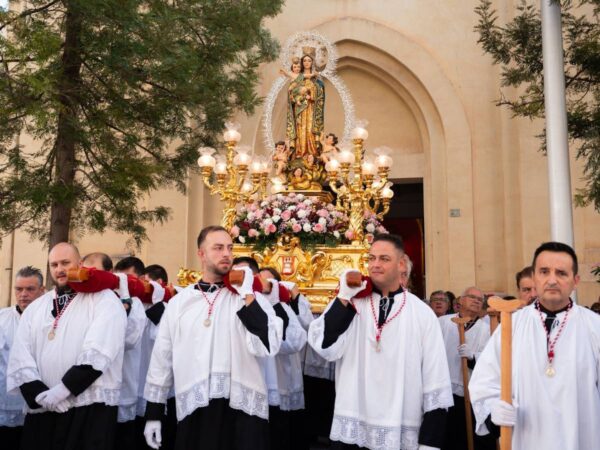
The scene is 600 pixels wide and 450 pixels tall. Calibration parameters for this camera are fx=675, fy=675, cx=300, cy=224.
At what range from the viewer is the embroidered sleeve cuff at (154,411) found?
425cm

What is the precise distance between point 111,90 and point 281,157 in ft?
9.10

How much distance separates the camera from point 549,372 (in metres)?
3.62

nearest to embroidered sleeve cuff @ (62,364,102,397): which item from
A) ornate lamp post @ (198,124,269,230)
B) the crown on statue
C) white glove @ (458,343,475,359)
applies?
white glove @ (458,343,475,359)

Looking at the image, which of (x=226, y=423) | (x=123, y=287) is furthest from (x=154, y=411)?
(x=123, y=287)

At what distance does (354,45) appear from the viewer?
49.2 feet

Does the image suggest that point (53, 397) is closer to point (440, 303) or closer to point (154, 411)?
point (154, 411)

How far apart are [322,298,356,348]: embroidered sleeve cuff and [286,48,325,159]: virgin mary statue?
6.08m

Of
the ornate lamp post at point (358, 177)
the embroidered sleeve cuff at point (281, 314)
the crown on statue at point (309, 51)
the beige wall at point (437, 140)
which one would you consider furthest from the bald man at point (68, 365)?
the beige wall at point (437, 140)

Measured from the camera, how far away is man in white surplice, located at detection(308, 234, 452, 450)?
4.06m

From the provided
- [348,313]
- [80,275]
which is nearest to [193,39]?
[80,275]

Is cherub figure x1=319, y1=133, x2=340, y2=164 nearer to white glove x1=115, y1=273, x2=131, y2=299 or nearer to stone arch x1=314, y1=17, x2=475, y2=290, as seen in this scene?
stone arch x1=314, y1=17, x2=475, y2=290

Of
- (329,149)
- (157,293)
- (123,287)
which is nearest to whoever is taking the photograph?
(123,287)

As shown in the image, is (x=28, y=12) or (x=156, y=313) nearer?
(x=156, y=313)

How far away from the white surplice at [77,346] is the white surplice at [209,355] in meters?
0.37
